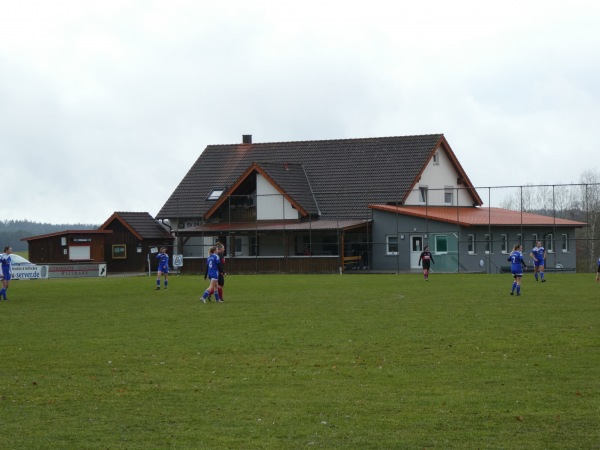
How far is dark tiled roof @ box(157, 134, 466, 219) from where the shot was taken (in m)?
69.3

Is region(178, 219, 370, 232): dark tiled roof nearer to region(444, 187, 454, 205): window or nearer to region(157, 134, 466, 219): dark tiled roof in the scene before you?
region(157, 134, 466, 219): dark tiled roof

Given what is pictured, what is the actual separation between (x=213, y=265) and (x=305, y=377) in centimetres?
1720

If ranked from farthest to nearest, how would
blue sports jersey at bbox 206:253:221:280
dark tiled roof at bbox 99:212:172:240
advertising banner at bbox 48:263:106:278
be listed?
1. dark tiled roof at bbox 99:212:172:240
2. advertising banner at bbox 48:263:106:278
3. blue sports jersey at bbox 206:253:221:280

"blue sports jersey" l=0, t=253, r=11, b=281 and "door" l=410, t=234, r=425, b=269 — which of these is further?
"door" l=410, t=234, r=425, b=269

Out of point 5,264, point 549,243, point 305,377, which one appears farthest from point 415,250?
point 305,377

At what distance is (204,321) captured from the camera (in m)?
26.2

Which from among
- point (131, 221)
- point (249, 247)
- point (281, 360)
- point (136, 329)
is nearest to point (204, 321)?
point (136, 329)

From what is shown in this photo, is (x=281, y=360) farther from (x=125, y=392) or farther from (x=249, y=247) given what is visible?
(x=249, y=247)

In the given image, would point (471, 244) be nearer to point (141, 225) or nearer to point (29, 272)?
point (141, 225)

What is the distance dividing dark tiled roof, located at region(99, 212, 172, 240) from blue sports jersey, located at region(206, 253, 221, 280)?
43.0 m

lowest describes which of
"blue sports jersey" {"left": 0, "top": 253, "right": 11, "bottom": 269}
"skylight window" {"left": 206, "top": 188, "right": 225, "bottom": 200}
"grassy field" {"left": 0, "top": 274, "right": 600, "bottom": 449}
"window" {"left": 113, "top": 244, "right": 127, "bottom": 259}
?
"grassy field" {"left": 0, "top": 274, "right": 600, "bottom": 449}

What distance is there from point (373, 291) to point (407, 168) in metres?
31.0

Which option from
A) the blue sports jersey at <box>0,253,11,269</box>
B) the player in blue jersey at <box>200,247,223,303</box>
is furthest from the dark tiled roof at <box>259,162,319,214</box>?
the player in blue jersey at <box>200,247,223,303</box>

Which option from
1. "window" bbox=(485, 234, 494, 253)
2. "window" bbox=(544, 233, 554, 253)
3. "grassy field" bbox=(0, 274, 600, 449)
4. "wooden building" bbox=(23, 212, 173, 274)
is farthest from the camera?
"wooden building" bbox=(23, 212, 173, 274)
